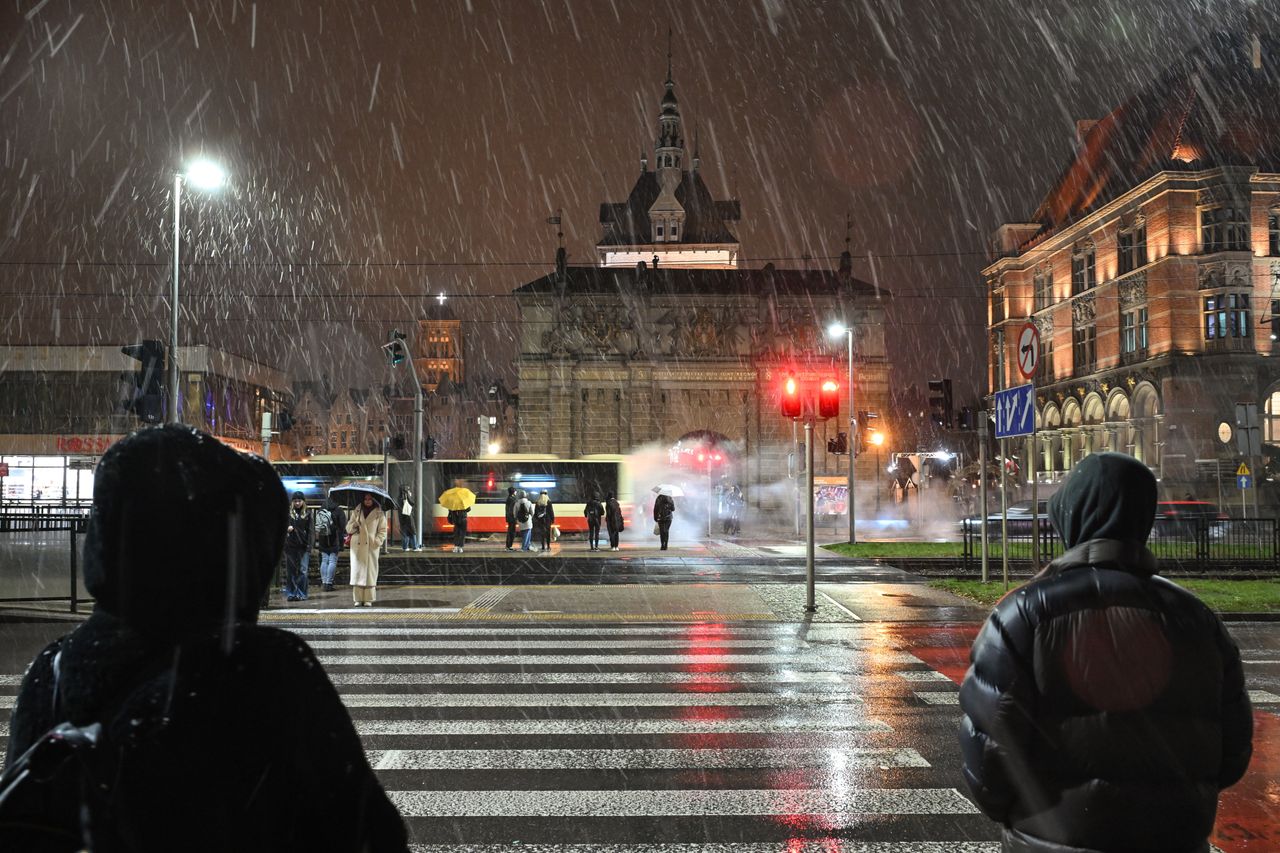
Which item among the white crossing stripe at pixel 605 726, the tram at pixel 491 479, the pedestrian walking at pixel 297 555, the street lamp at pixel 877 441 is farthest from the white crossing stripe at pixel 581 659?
the tram at pixel 491 479

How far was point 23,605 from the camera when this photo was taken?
15766 mm

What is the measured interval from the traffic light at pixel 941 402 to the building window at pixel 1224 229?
33.0m

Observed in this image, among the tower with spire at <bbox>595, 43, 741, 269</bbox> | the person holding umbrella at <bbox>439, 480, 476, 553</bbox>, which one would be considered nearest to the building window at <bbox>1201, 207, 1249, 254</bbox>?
the person holding umbrella at <bbox>439, 480, 476, 553</bbox>

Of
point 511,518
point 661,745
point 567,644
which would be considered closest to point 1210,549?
point 567,644

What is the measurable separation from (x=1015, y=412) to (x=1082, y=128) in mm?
64511

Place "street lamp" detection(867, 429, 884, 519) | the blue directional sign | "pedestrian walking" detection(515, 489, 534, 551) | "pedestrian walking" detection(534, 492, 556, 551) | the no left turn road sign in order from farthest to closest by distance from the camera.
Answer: "street lamp" detection(867, 429, 884, 519) < "pedestrian walking" detection(534, 492, 556, 551) < "pedestrian walking" detection(515, 489, 534, 551) < the blue directional sign < the no left turn road sign

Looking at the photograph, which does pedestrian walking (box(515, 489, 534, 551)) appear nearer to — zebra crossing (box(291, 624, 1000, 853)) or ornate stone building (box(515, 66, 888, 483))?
zebra crossing (box(291, 624, 1000, 853))

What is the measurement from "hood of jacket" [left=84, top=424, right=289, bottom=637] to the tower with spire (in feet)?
404

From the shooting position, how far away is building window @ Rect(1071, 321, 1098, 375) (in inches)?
2394

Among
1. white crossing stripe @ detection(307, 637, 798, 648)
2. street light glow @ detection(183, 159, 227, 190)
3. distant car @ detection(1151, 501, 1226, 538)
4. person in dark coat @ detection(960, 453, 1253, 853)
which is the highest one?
street light glow @ detection(183, 159, 227, 190)

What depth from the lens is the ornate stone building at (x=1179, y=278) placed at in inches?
1982

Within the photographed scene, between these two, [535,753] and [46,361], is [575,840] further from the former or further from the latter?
[46,361]

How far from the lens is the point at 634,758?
7.33 m

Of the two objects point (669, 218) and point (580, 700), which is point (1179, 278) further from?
point (669, 218)
